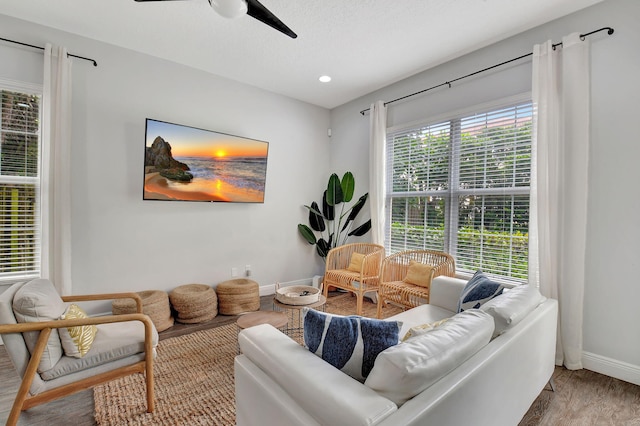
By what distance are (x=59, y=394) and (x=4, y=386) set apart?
0.95 metres

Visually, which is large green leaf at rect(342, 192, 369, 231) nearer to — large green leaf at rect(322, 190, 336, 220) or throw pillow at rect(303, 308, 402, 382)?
large green leaf at rect(322, 190, 336, 220)


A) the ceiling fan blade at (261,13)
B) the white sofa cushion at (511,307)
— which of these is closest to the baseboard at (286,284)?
the white sofa cushion at (511,307)

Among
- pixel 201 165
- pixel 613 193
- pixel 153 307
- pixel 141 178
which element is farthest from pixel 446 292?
pixel 141 178

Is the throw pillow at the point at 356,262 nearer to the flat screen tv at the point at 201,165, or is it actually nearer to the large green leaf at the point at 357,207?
the large green leaf at the point at 357,207

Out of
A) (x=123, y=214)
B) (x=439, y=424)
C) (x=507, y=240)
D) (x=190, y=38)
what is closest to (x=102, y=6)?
(x=190, y=38)

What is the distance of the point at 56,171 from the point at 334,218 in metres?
3.24

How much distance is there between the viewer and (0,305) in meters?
1.42

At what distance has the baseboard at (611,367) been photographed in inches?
83.0

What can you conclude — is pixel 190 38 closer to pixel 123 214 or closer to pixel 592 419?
pixel 123 214

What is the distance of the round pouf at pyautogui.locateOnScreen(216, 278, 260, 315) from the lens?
10.9ft

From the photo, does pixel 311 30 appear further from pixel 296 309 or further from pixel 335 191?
pixel 296 309

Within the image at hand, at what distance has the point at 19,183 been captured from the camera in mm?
2607

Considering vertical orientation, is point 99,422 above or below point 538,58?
below

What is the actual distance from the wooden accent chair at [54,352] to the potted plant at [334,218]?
2755 mm
